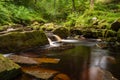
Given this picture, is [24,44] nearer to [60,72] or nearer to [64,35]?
[60,72]

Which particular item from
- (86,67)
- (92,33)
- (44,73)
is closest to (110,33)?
(92,33)

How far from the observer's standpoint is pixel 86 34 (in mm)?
18281

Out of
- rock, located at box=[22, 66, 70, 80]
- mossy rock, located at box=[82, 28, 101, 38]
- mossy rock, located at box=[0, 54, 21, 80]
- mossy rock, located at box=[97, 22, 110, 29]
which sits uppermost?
mossy rock, located at box=[0, 54, 21, 80]

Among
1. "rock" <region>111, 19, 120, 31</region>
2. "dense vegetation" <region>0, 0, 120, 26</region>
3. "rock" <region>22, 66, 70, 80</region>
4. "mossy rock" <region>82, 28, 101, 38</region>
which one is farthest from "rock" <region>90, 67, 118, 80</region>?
"dense vegetation" <region>0, 0, 120, 26</region>

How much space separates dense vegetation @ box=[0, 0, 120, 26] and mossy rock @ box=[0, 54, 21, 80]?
15.2 m

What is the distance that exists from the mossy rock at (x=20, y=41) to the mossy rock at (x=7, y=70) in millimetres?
4237

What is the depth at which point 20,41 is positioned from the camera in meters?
11.5

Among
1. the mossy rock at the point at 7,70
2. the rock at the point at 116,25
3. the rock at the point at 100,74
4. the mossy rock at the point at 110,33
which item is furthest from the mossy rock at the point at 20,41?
the rock at the point at 116,25

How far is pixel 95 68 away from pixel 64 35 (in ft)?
33.3

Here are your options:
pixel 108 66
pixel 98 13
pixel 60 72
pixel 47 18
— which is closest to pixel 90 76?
pixel 60 72

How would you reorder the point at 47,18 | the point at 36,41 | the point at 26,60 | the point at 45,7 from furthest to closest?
the point at 45,7
the point at 47,18
the point at 36,41
the point at 26,60

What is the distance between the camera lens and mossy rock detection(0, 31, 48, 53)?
10.8 meters

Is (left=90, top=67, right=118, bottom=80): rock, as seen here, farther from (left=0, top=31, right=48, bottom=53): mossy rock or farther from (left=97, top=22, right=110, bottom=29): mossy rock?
(left=97, top=22, right=110, bottom=29): mossy rock

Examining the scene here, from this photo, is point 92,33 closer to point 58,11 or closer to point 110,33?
point 110,33
